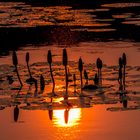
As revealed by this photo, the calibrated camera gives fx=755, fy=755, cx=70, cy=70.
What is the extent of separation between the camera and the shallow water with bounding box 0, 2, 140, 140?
1326cm

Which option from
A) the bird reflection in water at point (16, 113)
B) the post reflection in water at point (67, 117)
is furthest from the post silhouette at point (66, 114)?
the bird reflection in water at point (16, 113)

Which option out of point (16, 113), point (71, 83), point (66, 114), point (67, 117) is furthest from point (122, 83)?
point (16, 113)

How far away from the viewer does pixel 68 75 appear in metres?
18.0

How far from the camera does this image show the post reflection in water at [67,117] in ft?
44.8

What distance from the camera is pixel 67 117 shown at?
46.2ft

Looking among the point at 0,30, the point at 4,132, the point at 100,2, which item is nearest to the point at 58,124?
the point at 4,132

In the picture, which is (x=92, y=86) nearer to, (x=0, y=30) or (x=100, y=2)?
(x=0, y=30)

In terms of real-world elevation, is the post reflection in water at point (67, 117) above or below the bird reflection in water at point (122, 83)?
below

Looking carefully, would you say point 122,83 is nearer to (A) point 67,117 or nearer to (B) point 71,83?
(B) point 71,83

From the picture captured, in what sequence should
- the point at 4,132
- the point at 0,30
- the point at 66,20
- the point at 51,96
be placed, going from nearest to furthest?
the point at 4,132 < the point at 51,96 < the point at 0,30 < the point at 66,20

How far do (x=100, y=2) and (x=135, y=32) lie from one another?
1651 centimetres

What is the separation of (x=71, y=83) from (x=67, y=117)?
309cm

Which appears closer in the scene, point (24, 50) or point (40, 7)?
point (24, 50)

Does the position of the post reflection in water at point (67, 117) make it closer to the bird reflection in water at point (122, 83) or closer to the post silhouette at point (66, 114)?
the post silhouette at point (66, 114)
